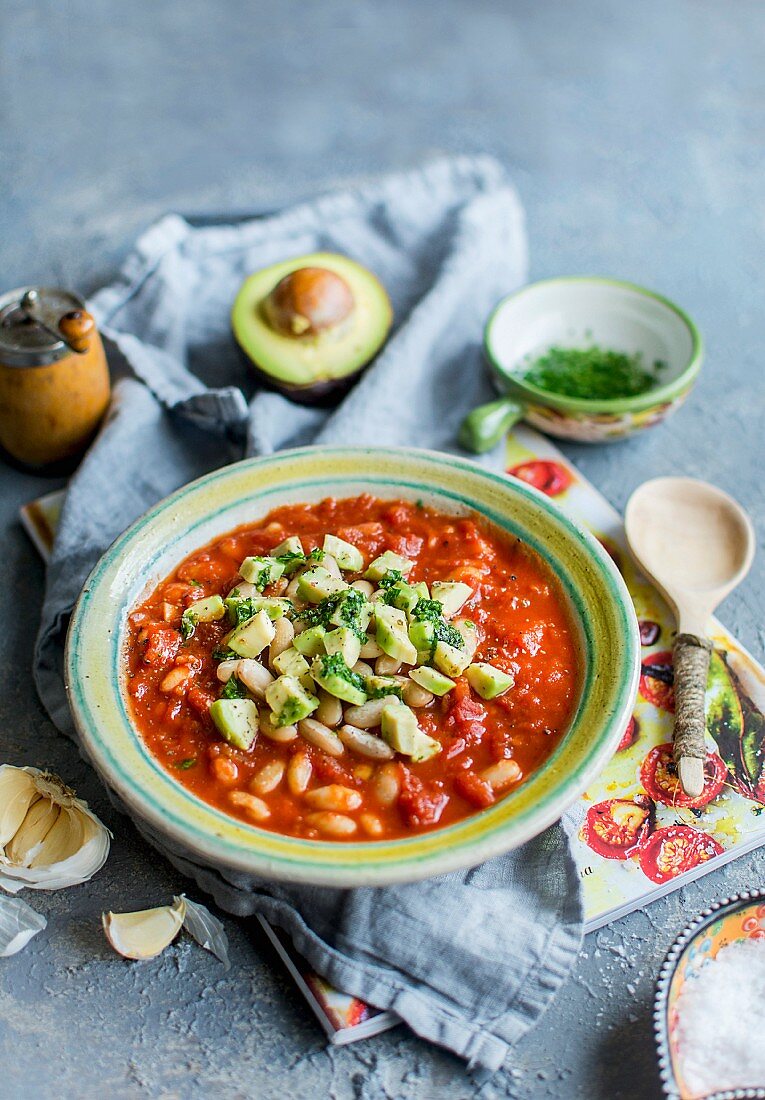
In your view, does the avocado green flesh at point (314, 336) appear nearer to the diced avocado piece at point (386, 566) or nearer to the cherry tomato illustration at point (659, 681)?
the diced avocado piece at point (386, 566)

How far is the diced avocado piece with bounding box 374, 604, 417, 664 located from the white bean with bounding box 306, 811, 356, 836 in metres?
0.46

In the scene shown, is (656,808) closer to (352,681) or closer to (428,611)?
(428,611)

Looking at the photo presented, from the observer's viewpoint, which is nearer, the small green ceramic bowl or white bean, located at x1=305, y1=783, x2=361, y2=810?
white bean, located at x1=305, y1=783, x2=361, y2=810

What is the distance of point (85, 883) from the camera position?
2822mm

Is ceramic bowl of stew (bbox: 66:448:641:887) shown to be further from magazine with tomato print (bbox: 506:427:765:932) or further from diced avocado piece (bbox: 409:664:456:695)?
magazine with tomato print (bbox: 506:427:765:932)

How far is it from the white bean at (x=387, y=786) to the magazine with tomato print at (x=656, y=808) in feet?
1.51

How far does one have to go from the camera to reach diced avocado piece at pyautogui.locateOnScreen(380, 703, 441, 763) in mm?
2658

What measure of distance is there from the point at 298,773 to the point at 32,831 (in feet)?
2.60

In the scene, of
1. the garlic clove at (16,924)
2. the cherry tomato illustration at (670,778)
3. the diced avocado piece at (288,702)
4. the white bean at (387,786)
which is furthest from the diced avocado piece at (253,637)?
the cherry tomato illustration at (670,778)

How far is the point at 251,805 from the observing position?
8.45 feet

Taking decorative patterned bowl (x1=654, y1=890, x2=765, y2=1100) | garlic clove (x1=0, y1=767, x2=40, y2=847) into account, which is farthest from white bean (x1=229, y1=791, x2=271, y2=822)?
decorative patterned bowl (x1=654, y1=890, x2=765, y2=1100)

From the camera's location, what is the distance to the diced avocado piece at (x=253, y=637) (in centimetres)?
282

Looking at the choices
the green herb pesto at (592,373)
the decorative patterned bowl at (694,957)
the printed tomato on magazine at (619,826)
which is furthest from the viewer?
the green herb pesto at (592,373)

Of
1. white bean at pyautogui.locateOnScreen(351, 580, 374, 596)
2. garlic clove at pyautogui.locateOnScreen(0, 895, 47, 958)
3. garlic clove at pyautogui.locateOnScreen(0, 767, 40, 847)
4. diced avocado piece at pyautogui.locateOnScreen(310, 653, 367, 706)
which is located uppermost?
diced avocado piece at pyautogui.locateOnScreen(310, 653, 367, 706)
